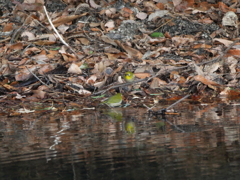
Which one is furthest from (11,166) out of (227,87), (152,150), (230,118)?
(227,87)

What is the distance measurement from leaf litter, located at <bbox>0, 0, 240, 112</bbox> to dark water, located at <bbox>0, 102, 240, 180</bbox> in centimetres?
130

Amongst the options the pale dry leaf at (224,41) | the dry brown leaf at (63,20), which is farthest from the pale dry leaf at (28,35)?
the pale dry leaf at (224,41)

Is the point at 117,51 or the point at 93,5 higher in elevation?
the point at 93,5

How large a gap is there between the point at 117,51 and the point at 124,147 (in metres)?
4.69

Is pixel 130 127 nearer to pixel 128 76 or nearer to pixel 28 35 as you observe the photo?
pixel 128 76

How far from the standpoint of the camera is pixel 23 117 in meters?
4.52

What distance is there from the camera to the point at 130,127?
3.50m

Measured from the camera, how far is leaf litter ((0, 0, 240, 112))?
18.6 feet

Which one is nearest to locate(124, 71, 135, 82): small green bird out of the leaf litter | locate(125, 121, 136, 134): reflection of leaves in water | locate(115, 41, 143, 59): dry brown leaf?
the leaf litter

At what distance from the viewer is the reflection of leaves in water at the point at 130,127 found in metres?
3.28

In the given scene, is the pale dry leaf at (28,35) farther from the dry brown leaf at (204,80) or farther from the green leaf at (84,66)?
the dry brown leaf at (204,80)

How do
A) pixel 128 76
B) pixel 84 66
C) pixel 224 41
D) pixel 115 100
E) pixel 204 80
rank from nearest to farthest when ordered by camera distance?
1. pixel 115 100
2. pixel 204 80
3. pixel 128 76
4. pixel 84 66
5. pixel 224 41

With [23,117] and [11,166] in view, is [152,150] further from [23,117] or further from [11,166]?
[23,117]

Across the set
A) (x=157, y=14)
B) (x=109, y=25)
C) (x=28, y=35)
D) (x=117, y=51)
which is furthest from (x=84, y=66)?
(x=157, y=14)
